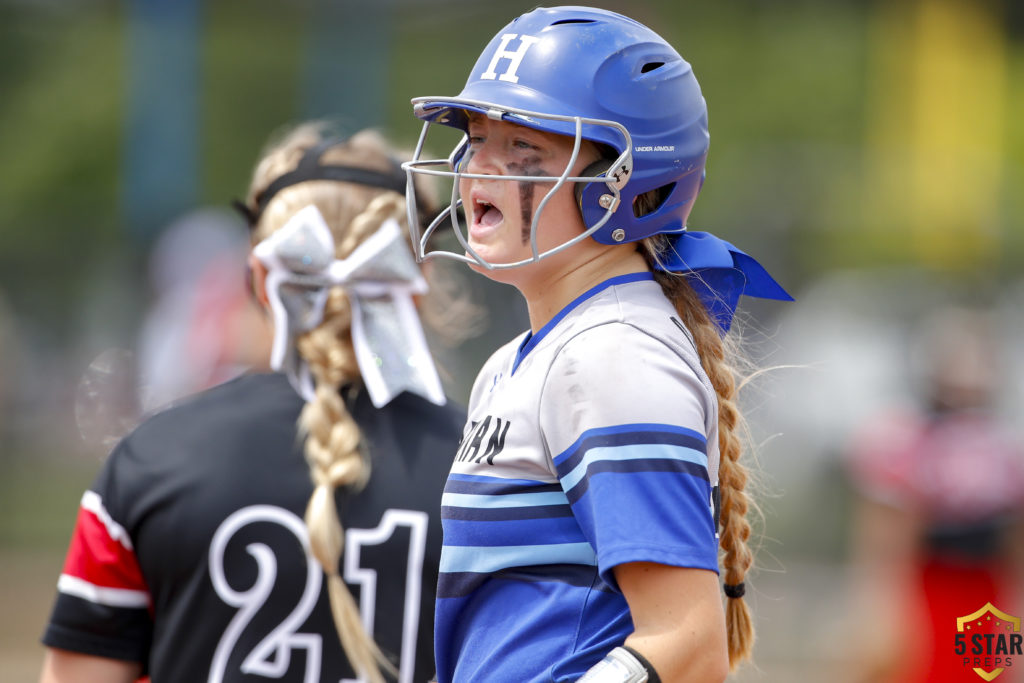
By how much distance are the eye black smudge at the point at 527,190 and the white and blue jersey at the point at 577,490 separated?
6.4 inches

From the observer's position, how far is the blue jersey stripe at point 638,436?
1985 millimetres

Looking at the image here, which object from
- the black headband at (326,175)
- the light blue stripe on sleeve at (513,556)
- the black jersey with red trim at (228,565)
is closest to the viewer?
the light blue stripe on sleeve at (513,556)

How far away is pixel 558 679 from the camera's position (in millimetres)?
2057

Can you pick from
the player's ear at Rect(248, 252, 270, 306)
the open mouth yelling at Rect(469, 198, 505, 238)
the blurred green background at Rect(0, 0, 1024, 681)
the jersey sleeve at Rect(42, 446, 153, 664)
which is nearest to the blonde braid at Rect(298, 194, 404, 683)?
the player's ear at Rect(248, 252, 270, 306)

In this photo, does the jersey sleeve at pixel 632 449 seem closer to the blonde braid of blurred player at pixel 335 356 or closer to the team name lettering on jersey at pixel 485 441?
the team name lettering on jersey at pixel 485 441

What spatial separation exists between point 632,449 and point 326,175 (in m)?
1.42

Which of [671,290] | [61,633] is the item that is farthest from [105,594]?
[671,290]

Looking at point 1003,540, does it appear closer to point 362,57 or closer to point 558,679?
point 558,679

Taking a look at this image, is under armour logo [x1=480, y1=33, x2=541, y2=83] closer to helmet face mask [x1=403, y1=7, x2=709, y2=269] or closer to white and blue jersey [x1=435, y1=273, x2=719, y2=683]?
helmet face mask [x1=403, y1=7, x2=709, y2=269]

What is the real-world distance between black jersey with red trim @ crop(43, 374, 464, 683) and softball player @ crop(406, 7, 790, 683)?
1.66 feet

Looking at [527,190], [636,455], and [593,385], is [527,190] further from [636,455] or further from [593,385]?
[636,455]

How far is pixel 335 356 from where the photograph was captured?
303 centimetres

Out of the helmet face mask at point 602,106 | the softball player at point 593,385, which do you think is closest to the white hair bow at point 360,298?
the softball player at point 593,385

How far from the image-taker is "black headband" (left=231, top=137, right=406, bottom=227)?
3.12 meters
